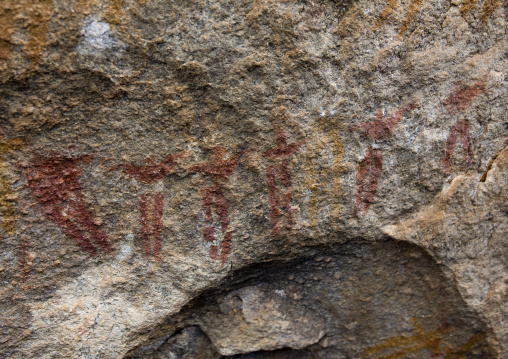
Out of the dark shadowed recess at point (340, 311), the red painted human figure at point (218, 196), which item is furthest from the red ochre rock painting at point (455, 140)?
the red painted human figure at point (218, 196)

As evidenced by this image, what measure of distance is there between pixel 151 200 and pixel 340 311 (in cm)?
70

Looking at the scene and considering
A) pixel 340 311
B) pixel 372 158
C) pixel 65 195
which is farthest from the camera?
pixel 340 311

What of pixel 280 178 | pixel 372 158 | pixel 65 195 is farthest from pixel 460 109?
pixel 65 195

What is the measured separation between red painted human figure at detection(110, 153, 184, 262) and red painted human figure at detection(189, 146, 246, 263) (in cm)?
7

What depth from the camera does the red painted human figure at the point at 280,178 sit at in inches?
42.3

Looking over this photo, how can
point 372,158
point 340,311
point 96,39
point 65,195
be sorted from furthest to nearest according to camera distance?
point 340,311
point 372,158
point 65,195
point 96,39

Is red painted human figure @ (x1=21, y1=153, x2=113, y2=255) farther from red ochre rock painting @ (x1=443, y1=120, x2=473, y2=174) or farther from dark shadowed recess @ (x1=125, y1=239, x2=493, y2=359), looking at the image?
red ochre rock painting @ (x1=443, y1=120, x2=473, y2=174)

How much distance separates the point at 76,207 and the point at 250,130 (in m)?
0.45

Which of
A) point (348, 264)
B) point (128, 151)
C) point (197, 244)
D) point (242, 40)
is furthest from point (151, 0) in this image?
point (348, 264)

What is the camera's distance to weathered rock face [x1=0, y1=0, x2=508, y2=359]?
3.11ft

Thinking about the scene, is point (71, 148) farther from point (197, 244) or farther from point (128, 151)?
point (197, 244)

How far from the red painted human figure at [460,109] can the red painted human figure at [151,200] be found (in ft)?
2.33

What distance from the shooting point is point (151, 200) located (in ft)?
3.49

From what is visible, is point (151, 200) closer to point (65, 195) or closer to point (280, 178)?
point (65, 195)
